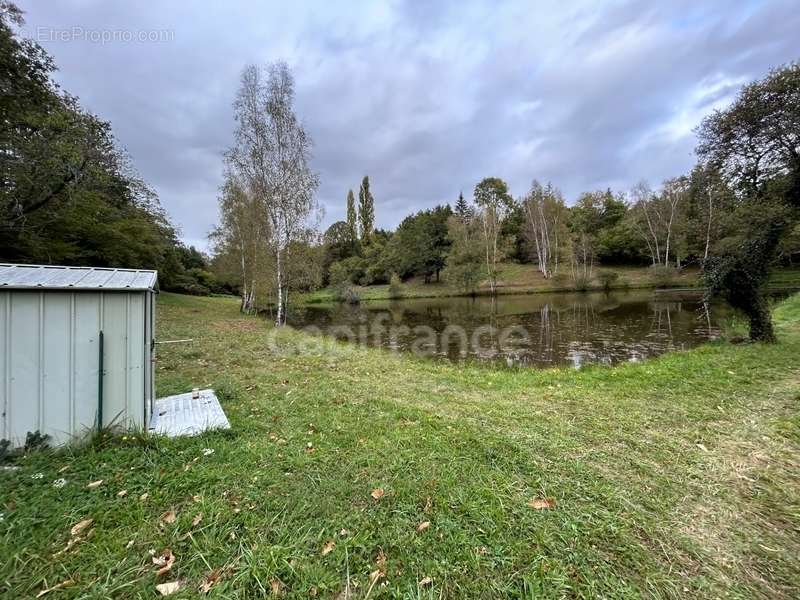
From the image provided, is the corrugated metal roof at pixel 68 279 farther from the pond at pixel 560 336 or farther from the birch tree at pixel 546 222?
the birch tree at pixel 546 222

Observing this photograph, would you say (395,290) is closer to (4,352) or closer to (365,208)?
(365,208)

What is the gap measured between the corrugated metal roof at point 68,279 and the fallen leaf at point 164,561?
2.05 meters

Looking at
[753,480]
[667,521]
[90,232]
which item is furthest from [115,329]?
[90,232]

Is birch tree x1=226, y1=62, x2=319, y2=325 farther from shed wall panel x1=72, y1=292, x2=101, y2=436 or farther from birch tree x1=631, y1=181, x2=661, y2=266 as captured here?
birch tree x1=631, y1=181, x2=661, y2=266

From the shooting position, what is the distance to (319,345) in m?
9.12

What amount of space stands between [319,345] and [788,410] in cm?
887

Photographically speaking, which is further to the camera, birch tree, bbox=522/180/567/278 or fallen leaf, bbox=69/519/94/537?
birch tree, bbox=522/180/567/278

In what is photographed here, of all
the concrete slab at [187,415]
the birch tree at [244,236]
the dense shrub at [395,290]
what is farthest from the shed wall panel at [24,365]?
the dense shrub at [395,290]

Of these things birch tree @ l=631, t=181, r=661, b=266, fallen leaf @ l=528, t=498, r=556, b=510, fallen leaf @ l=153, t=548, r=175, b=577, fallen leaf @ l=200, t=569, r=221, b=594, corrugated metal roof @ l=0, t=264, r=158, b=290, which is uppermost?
birch tree @ l=631, t=181, r=661, b=266

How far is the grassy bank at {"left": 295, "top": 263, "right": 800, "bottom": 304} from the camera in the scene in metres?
28.5

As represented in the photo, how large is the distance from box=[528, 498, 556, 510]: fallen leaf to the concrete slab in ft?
9.49

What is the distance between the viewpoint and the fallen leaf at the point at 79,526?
184cm

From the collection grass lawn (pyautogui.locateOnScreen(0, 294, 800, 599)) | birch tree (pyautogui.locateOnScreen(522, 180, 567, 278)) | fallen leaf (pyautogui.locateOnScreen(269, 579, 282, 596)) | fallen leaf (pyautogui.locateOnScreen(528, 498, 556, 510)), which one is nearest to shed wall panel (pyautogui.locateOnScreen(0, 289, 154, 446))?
grass lawn (pyautogui.locateOnScreen(0, 294, 800, 599))

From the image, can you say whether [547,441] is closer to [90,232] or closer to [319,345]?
[319,345]
